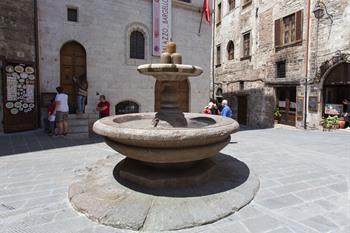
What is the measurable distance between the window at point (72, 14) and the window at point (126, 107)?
3740 mm

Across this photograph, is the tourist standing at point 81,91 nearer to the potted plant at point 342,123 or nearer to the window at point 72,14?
the window at point 72,14

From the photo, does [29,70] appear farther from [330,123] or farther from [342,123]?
Result: [342,123]

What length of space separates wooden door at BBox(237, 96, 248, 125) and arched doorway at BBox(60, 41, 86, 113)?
36.6 ft

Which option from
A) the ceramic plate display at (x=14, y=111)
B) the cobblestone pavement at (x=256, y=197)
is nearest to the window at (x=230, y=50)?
the cobblestone pavement at (x=256, y=197)

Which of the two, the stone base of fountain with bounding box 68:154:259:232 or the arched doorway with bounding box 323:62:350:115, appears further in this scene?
the arched doorway with bounding box 323:62:350:115

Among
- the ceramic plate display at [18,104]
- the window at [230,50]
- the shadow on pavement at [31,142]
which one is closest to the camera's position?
the shadow on pavement at [31,142]

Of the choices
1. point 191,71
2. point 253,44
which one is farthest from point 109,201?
point 253,44

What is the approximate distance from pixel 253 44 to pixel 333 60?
5.72 metres

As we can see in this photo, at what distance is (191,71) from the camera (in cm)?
397

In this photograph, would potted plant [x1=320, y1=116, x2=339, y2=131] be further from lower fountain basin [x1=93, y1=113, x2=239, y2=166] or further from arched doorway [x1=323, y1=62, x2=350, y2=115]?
lower fountain basin [x1=93, y1=113, x2=239, y2=166]

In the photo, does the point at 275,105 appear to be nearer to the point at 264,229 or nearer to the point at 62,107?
the point at 62,107

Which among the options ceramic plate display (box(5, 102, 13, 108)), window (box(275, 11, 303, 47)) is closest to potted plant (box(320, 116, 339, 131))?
window (box(275, 11, 303, 47))

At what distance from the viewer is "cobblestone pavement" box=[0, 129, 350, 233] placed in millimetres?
2725

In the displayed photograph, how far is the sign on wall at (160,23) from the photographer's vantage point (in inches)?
452
